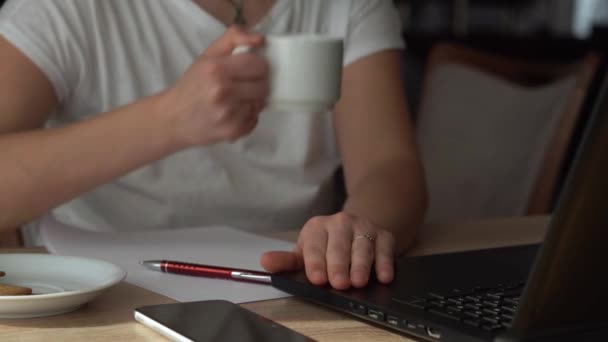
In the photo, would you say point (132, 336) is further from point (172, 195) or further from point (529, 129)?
point (529, 129)

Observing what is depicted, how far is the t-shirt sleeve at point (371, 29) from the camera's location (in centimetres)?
145

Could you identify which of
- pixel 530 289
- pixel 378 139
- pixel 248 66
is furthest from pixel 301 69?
pixel 378 139

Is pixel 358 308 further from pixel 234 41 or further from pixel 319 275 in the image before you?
pixel 234 41

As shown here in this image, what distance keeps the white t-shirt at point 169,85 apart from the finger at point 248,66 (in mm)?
400

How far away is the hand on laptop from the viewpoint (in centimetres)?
82

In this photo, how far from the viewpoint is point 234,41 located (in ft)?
2.86

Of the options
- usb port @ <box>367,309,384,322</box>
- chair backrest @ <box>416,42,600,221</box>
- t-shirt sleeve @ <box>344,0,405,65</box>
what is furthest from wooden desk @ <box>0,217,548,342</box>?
chair backrest @ <box>416,42,600,221</box>

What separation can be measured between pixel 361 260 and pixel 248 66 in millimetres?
206

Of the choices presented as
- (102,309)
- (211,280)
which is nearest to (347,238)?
(211,280)

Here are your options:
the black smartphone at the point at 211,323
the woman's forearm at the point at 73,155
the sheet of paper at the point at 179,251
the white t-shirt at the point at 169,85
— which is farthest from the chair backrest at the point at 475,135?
the black smartphone at the point at 211,323

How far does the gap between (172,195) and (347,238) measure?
55 cm

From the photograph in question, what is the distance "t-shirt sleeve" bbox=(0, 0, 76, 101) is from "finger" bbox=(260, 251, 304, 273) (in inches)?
19.3

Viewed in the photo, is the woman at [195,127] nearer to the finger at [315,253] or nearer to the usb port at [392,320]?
the finger at [315,253]

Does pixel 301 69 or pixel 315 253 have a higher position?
pixel 301 69
